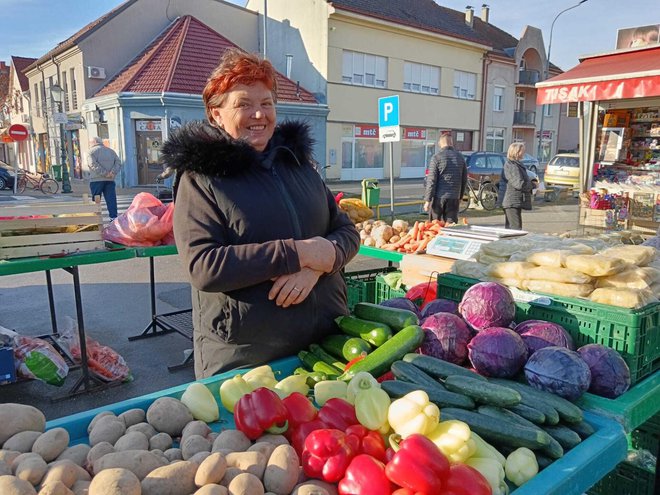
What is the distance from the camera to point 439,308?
2584mm

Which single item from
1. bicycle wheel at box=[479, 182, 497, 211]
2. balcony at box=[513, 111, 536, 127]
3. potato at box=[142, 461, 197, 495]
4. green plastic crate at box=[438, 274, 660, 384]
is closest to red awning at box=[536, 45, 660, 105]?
green plastic crate at box=[438, 274, 660, 384]

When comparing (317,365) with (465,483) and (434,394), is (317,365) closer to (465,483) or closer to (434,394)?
(434,394)

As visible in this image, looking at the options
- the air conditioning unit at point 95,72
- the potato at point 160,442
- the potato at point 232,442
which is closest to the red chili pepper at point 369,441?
the potato at point 232,442

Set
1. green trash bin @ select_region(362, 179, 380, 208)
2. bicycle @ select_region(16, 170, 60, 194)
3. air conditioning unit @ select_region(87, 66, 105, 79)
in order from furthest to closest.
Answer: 1. air conditioning unit @ select_region(87, 66, 105, 79)
2. bicycle @ select_region(16, 170, 60, 194)
3. green trash bin @ select_region(362, 179, 380, 208)

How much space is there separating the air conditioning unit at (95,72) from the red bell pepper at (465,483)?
2534 centimetres

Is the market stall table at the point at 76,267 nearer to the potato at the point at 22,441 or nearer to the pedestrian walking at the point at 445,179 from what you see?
the potato at the point at 22,441

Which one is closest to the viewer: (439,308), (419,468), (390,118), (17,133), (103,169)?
(419,468)

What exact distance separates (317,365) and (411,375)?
16.5 inches

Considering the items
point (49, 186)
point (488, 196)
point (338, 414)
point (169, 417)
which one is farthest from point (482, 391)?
point (49, 186)

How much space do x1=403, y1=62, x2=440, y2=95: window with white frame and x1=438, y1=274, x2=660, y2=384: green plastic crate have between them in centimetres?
2764

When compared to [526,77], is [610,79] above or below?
below

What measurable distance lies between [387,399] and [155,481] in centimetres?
71

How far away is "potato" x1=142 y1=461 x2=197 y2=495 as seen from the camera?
1.19 m

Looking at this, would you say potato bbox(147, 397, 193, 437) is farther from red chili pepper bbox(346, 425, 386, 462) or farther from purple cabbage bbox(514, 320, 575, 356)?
purple cabbage bbox(514, 320, 575, 356)
